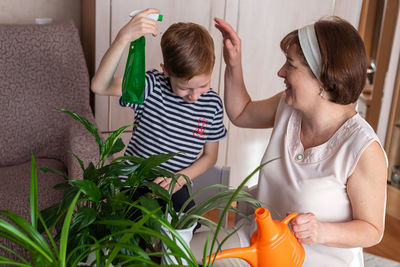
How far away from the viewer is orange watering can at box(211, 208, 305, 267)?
94 cm

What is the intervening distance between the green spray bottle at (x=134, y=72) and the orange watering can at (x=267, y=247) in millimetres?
635

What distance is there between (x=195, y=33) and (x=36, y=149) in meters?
0.96

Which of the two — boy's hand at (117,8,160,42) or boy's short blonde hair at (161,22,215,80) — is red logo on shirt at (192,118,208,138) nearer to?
boy's short blonde hair at (161,22,215,80)

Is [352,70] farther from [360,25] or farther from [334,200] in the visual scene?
[360,25]

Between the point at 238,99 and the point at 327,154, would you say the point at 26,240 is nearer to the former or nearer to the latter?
the point at 327,154

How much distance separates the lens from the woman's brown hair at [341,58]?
1215mm

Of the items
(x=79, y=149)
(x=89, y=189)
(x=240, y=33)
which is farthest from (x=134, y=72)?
(x=240, y=33)

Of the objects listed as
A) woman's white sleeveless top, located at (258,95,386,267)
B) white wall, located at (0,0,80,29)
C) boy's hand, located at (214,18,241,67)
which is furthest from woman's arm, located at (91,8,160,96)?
white wall, located at (0,0,80,29)

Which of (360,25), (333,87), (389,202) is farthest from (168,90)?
(389,202)

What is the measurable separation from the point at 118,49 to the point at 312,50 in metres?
0.55

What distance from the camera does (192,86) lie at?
145 cm

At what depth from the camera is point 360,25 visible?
2666 millimetres

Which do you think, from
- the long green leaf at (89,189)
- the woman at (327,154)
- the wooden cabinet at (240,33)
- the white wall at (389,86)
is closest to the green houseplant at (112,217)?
the long green leaf at (89,189)

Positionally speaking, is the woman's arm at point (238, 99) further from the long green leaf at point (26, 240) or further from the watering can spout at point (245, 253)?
the long green leaf at point (26, 240)
